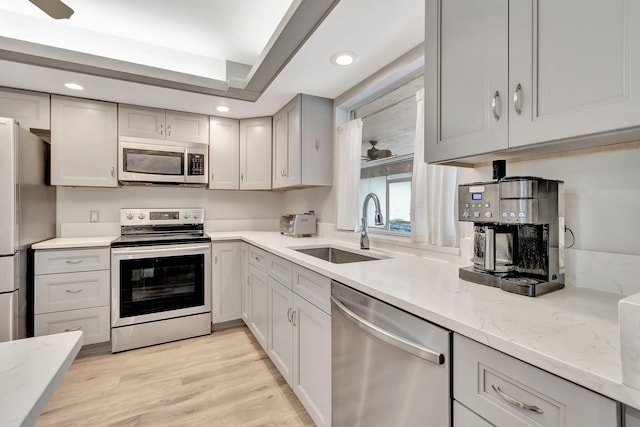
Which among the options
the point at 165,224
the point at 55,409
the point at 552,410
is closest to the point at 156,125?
the point at 165,224

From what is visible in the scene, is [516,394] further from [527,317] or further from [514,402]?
[527,317]

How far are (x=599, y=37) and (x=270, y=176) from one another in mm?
2796

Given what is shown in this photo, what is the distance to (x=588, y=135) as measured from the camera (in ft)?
2.72

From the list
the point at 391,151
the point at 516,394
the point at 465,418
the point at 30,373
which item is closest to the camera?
the point at 30,373

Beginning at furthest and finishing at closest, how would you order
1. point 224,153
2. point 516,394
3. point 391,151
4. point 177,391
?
point 224,153 → point 391,151 → point 177,391 → point 516,394

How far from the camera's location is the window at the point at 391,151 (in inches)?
83.8

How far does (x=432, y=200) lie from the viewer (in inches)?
67.6

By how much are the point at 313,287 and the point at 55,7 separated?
5.43 feet

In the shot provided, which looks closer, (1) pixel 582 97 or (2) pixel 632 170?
(1) pixel 582 97

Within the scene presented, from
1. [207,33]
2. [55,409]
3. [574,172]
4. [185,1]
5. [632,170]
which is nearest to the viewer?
[632,170]

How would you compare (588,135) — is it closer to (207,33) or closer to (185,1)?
(185,1)

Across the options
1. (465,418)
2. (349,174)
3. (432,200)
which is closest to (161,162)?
(349,174)

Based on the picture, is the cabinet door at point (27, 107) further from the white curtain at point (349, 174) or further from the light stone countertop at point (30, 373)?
the light stone countertop at point (30, 373)

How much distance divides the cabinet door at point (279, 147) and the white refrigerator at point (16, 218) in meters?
1.95
